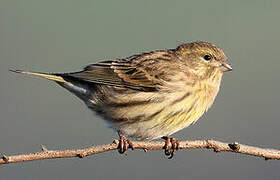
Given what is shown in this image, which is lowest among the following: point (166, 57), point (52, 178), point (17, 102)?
point (52, 178)

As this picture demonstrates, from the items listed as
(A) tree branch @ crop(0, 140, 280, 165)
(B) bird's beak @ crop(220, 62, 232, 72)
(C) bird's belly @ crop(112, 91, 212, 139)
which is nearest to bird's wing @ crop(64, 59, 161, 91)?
(C) bird's belly @ crop(112, 91, 212, 139)

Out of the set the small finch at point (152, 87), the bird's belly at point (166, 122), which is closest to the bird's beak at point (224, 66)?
the small finch at point (152, 87)

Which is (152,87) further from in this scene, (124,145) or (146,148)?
(146,148)

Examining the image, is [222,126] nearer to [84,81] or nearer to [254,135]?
[254,135]

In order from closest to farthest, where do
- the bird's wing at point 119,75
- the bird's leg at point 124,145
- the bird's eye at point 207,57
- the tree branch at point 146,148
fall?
the tree branch at point 146,148 < the bird's leg at point 124,145 < the bird's wing at point 119,75 < the bird's eye at point 207,57

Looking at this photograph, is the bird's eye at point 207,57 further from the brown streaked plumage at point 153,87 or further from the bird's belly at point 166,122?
the bird's belly at point 166,122

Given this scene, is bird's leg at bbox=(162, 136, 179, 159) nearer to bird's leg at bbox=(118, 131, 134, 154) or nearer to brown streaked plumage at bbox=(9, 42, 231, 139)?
brown streaked plumage at bbox=(9, 42, 231, 139)

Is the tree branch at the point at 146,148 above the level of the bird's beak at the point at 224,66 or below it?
below

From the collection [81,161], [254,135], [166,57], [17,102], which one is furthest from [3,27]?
[166,57]
